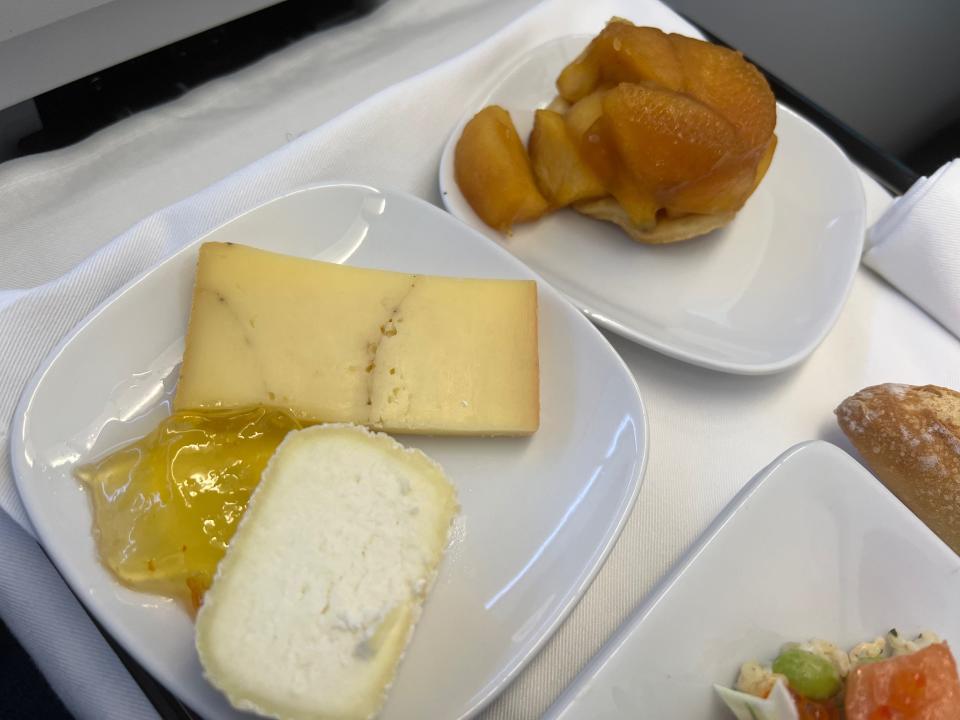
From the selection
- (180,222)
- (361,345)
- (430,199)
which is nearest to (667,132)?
(430,199)

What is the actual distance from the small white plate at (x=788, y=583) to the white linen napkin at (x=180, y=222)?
49 cm

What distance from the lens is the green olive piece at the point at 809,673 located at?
2.15ft

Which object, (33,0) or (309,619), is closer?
(309,619)

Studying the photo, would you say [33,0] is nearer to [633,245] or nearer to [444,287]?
[444,287]

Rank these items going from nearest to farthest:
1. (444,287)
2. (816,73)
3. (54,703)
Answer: (444,287) < (54,703) < (816,73)

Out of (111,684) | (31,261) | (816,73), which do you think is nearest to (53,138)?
(31,261)

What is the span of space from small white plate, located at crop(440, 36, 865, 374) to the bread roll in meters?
0.10

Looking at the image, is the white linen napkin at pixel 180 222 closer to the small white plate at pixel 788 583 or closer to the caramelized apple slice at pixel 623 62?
the caramelized apple slice at pixel 623 62

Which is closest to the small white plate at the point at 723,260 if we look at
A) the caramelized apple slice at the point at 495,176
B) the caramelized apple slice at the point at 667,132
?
the caramelized apple slice at the point at 495,176

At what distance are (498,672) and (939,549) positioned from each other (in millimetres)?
458

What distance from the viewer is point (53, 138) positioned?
996 millimetres

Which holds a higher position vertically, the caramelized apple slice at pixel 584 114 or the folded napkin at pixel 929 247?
the caramelized apple slice at pixel 584 114

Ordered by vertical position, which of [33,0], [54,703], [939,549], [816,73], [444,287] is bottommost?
[54,703]

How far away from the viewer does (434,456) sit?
0.76 m
